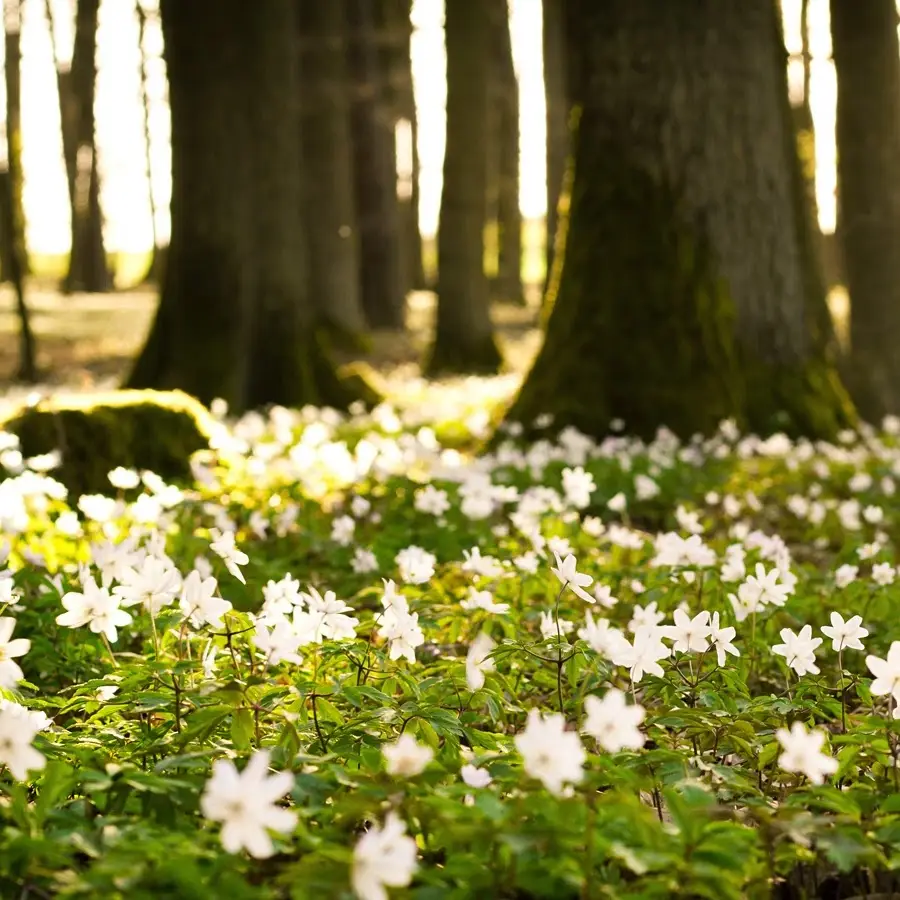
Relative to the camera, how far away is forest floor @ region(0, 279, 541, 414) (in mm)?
16094

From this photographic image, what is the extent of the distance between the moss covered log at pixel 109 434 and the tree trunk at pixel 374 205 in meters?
14.9

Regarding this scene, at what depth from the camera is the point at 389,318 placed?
70.8ft

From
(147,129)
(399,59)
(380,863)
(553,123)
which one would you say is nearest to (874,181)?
(380,863)

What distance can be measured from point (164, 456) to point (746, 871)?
5095 mm

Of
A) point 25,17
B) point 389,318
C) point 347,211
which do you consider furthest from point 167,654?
point 25,17

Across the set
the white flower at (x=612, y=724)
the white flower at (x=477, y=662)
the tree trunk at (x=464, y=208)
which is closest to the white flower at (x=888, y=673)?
the white flower at (x=612, y=724)

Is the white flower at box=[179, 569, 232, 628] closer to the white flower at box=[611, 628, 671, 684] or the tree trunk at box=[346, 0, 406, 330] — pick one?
the white flower at box=[611, 628, 671, 684]

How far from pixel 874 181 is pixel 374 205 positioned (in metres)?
12.7

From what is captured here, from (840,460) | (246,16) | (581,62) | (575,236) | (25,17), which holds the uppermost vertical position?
(25,17)

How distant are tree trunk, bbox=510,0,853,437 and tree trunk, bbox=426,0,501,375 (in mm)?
8559

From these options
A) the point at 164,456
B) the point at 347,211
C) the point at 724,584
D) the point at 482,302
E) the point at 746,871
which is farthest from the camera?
the point at 347,211

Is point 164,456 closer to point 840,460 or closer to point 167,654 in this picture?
point 167,654

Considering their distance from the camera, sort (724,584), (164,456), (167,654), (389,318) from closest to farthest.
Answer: (167,654)
(724,584)
(164,456)
(389,318)

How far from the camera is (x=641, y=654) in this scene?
2.50m
